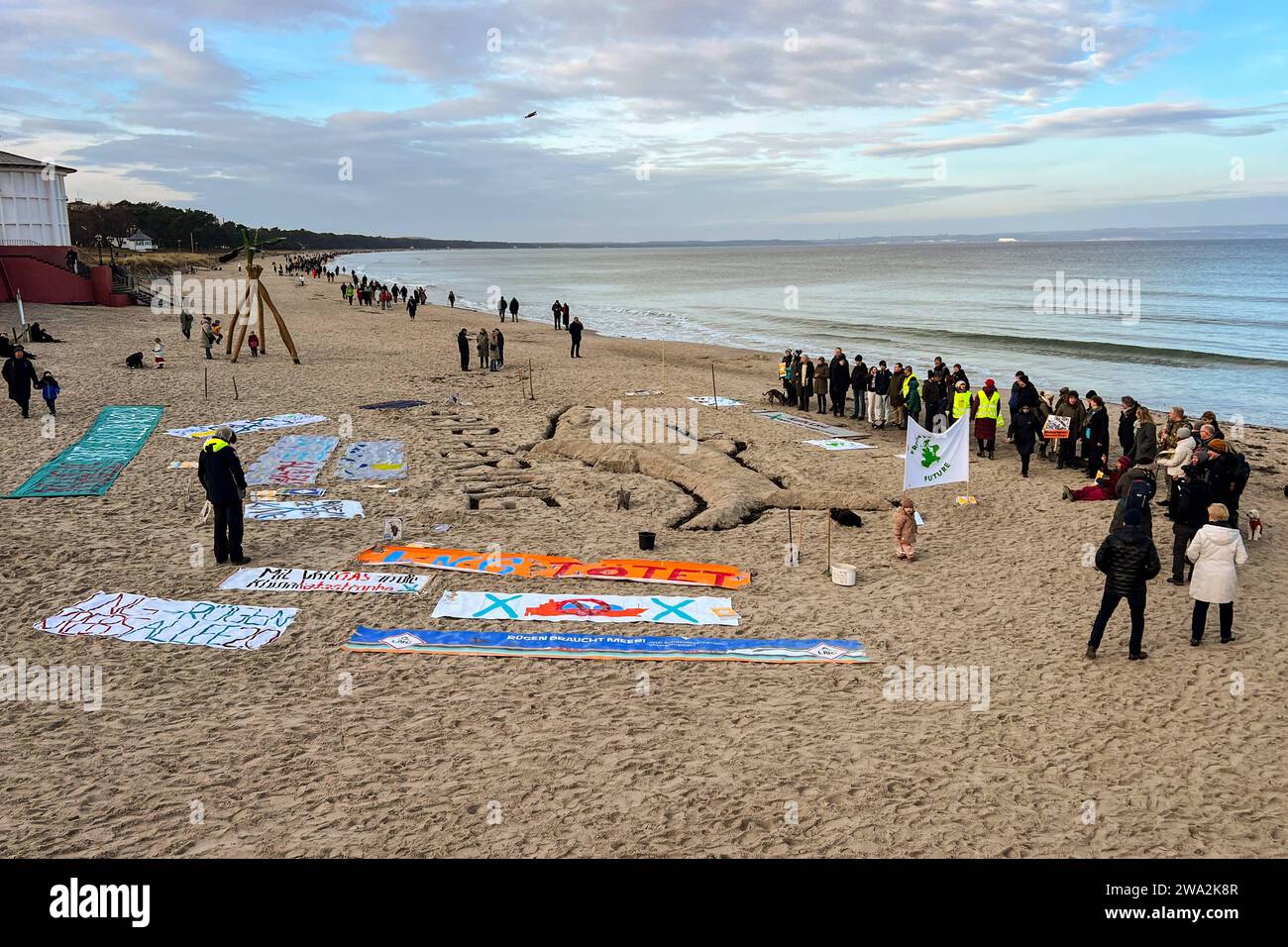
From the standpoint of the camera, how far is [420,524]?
44.8 feet

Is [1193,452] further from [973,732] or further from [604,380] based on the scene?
[604,380]

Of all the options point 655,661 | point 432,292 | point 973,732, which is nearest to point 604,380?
point 655,661

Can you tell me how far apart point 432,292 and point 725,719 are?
8640cm

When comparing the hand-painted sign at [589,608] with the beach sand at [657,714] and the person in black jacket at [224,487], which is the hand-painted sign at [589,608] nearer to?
the beach sand at [657,714]

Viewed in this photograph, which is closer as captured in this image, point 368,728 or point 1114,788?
point 1114,788

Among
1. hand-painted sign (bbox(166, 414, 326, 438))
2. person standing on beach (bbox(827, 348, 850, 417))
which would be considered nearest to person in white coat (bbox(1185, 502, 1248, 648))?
person standing on beach (bbox(827, 348, 850, 417))

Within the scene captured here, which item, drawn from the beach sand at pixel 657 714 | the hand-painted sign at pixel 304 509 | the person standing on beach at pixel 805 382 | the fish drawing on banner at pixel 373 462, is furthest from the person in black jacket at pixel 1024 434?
the hand-painted sign at pixel 304 509

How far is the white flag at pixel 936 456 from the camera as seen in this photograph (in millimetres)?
13273

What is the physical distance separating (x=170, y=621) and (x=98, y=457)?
888 centimetres

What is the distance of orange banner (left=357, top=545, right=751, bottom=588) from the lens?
37.8 feet

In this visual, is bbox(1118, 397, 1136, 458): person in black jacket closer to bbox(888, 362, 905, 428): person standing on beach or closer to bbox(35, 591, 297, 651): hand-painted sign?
bbox(888, 362, 905, 428): person standing on beach

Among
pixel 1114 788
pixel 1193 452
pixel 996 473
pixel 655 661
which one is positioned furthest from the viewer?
pixel 996 473

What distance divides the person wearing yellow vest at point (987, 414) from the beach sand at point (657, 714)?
9.31 ft

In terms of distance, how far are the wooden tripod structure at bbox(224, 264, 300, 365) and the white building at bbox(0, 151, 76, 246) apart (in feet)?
63.4
